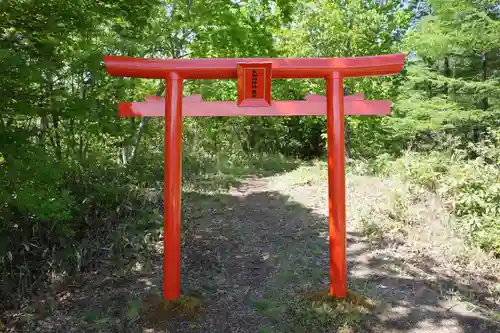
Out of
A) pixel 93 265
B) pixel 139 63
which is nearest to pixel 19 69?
pixel 139 63

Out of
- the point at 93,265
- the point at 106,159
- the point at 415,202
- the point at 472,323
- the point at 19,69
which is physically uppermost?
the point at 19,69

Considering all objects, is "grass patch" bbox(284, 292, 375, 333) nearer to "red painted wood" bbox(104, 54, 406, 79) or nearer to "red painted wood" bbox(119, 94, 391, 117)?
"red painted wood" bbox(119, 94, 391, 117)

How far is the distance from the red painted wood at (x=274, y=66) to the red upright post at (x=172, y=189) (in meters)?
0.15

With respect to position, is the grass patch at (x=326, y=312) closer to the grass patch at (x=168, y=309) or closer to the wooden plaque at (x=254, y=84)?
the grass patch at (x=168, y=309)

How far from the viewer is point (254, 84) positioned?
4.06 m

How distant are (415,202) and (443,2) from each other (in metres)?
5.40

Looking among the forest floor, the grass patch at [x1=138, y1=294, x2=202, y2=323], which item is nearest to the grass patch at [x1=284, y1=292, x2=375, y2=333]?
the forest floor

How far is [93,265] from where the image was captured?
16.9ft

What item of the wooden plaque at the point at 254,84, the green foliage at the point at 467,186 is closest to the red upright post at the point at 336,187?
the wooden plaque at the point at 254,84

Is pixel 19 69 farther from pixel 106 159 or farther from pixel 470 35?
pixel 470 35

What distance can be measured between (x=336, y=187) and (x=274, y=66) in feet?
5.16

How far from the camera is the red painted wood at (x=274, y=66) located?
4070 millimetres

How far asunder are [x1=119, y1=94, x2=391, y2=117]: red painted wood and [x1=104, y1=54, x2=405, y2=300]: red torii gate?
1 cm

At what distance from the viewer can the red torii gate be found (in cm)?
406
